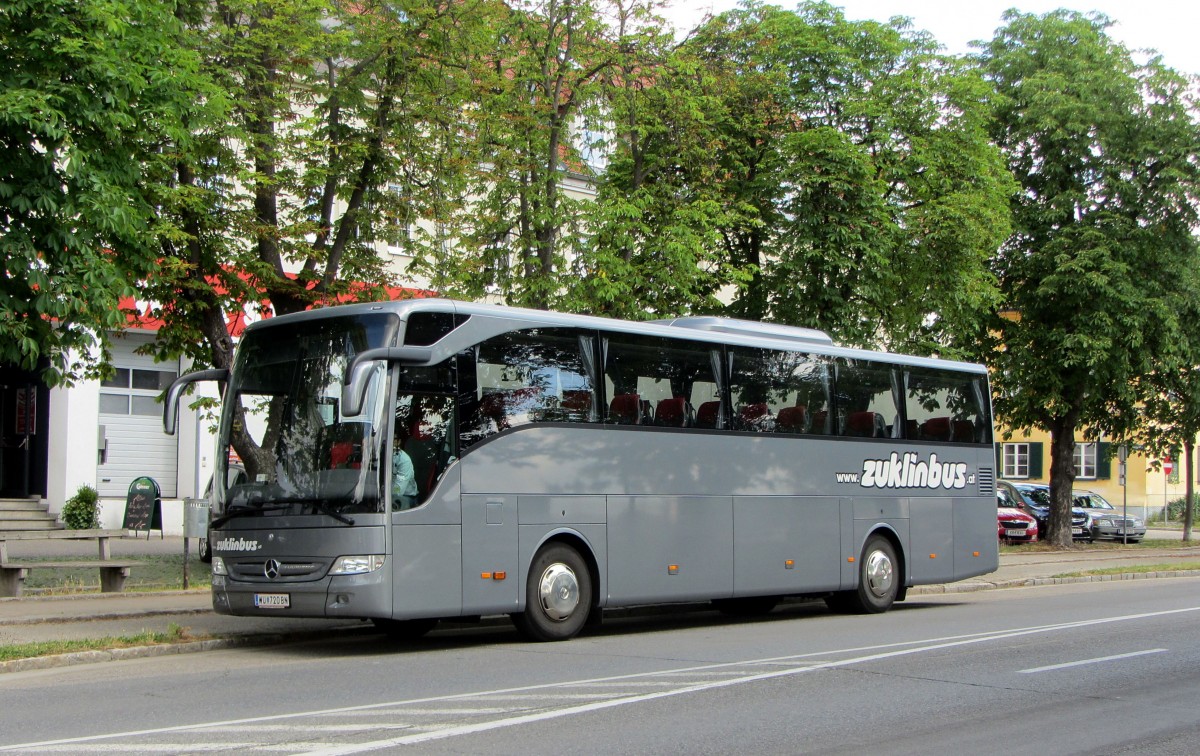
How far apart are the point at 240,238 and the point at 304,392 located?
270 inches

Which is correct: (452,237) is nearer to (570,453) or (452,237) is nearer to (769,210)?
(570,453)

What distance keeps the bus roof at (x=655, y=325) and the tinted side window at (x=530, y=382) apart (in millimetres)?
182

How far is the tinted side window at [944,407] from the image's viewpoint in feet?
61.2

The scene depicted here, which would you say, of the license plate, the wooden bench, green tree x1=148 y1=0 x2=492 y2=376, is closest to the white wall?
green tree x1=148 y1=0 x2=492 y2=376

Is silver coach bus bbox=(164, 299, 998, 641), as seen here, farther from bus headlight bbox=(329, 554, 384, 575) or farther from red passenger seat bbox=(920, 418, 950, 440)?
red passenger seat bbox=(920, 418, 950, 440)

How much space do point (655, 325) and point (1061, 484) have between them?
26117mm

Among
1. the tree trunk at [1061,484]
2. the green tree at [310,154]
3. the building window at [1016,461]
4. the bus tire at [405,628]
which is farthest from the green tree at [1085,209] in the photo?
the building window at [1016,461]

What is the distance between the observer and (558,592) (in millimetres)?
13758

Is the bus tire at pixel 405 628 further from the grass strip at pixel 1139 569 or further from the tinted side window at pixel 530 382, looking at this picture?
the grass strip at pixel 1139 569

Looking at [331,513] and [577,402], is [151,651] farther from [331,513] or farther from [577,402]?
[577,402]

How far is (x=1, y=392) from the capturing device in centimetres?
2938

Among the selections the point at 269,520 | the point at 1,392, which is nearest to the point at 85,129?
the point at 269,520

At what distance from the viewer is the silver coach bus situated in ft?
40.3

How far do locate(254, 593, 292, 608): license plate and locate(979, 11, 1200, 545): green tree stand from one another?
26.3m
